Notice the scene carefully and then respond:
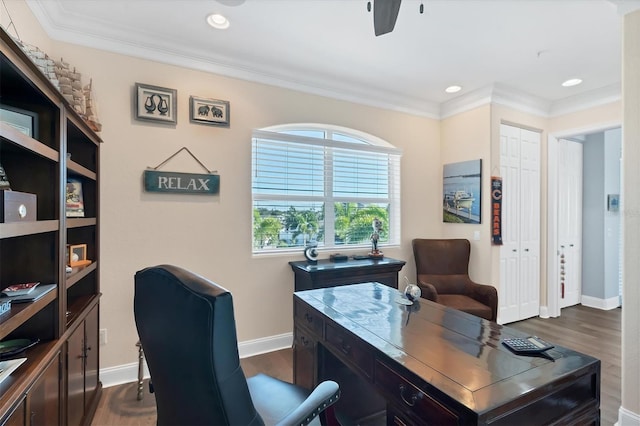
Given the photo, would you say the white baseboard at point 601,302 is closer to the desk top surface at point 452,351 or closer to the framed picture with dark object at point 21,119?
the desk top surface at point 452,351

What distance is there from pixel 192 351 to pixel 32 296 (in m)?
0.93

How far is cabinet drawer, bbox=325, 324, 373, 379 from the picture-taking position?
51.8 inches

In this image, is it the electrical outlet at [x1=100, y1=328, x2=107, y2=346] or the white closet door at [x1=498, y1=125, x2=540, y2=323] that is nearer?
the electrical outlet at [x1=100, y1=328, x2=107, y2=346]

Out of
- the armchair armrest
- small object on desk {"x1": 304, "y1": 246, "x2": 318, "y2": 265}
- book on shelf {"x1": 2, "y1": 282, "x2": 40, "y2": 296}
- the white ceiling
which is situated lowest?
the armchair armrest

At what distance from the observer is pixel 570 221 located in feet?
15.0

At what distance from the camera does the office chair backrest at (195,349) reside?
787mm

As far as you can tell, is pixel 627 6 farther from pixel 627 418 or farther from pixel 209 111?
pixel 209 111

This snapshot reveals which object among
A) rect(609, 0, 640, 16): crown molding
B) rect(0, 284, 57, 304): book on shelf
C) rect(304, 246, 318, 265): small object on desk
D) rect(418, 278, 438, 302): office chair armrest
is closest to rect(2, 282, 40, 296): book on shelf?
rect(0, 284, 57, 304): book on shelf

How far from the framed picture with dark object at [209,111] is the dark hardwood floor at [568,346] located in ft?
7.35

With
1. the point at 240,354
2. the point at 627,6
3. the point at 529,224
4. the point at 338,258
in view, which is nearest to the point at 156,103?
the point at 338,258

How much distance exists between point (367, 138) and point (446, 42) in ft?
4.35

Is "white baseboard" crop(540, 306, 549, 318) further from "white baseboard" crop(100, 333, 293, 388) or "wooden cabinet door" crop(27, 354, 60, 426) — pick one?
"wooden cabinet door" crop(27, 354, 60, 426)

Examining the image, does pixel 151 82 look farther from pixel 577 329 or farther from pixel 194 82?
pixel 577 329

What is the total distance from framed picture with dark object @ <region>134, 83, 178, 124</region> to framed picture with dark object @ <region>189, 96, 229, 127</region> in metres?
0.15
